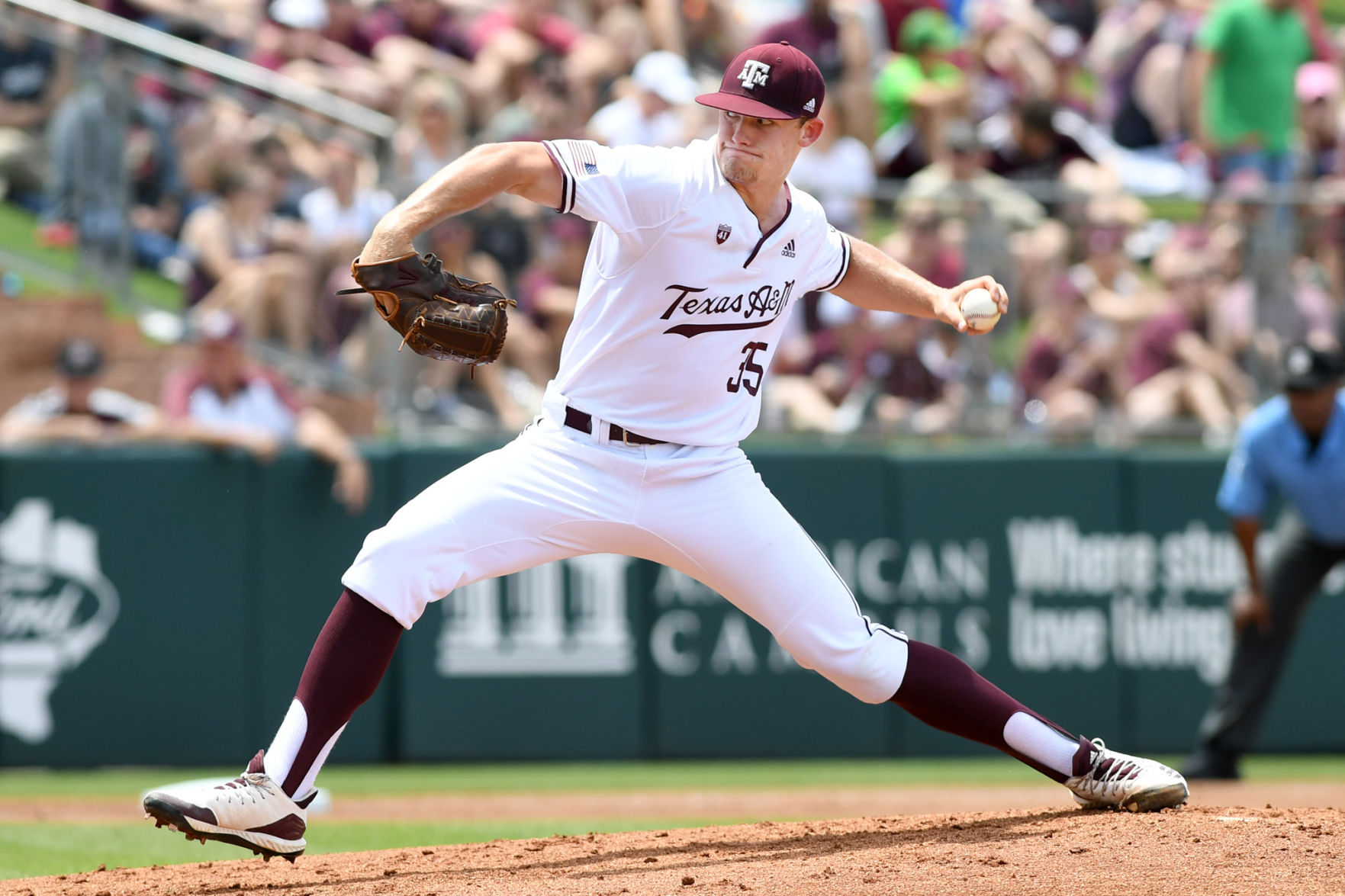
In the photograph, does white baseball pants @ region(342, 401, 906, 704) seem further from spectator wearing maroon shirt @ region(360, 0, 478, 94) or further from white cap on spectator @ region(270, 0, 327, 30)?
white cap on spectator @ region(270, 0, 327, 30)

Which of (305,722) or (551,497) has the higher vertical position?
(551,497)

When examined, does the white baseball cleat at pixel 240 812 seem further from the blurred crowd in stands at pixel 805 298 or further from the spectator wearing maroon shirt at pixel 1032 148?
the spectator wearing maroon shirt at pixel 1032 148

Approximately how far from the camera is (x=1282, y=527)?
853 centimetres

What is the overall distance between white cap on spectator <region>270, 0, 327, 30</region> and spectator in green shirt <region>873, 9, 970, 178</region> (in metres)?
3.88

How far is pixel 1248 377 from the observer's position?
9648 mm

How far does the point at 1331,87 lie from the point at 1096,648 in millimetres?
4610

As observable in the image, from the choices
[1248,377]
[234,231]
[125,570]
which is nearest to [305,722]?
[125,570]

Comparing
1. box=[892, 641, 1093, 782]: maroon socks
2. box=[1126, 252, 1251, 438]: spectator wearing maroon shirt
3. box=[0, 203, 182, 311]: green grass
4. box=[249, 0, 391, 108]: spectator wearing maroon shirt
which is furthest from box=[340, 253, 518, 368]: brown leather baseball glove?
box=[249, 0, 391, 108]: spectator wearing maroon shirt

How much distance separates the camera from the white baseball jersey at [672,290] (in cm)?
438

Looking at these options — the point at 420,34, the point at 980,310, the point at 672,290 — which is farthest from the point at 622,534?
the point at 420,34

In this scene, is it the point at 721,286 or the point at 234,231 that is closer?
the point at 721,286

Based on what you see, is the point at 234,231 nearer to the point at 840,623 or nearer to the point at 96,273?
the point at 96,273

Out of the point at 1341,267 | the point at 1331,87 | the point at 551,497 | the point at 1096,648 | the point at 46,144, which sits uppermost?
the point at 1331,87

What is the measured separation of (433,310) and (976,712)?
193cm
